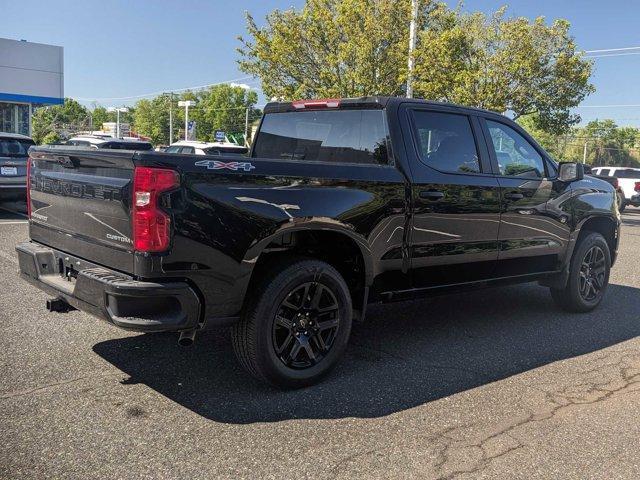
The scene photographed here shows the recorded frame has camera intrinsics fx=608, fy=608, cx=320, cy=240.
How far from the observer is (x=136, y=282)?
3.29 meters

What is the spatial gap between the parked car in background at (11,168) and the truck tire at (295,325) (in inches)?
385

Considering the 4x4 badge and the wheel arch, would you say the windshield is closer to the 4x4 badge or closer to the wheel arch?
the wheel arch

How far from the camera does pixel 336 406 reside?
149 inches

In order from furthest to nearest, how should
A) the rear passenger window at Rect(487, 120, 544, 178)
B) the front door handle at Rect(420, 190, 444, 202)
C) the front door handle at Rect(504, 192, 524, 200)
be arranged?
the rear passenger window at Rect(487, 120, 544, 178), the front door handle at Rect(504, 192, 524, 200), the front door handle at Rect(420, 190, 444, 202)

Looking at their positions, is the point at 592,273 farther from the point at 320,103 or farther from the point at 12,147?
the point at 12,147

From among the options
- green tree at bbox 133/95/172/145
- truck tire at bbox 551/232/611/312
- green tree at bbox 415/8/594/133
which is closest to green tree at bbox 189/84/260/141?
green tree at bbox 133/95/172/145

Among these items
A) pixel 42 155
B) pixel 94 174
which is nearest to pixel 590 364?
pixel 94 174

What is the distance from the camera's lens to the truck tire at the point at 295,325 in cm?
374

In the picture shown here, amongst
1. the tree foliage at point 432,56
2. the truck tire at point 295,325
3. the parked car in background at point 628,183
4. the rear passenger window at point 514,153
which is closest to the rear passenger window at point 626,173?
the parked car in background at point 628,183

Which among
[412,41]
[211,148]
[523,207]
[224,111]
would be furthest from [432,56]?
[224,111]

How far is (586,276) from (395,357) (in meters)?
2.76

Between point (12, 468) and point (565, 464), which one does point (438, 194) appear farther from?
point (12, 468)

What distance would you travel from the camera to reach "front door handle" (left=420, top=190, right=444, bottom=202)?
4513 mm

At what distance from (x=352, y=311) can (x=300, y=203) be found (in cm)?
96
